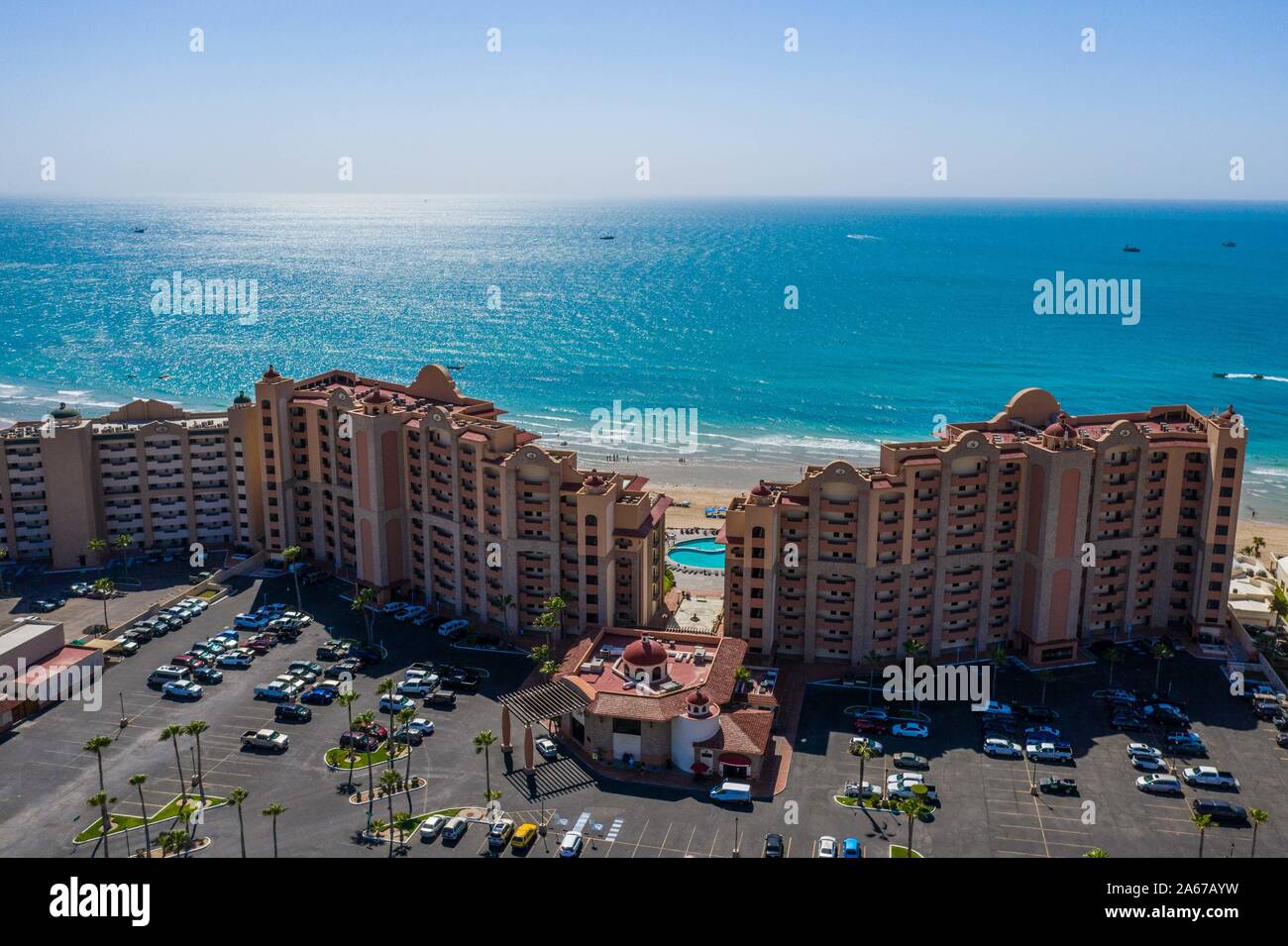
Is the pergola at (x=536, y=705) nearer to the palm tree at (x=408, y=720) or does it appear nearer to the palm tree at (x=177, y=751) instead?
the palm tree at (x=408, y=720)

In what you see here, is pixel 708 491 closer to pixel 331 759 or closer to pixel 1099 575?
pixel 1099 575

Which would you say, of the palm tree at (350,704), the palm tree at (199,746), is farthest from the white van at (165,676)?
the palm tree at (350,704)

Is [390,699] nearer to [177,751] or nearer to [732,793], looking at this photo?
[177,751]

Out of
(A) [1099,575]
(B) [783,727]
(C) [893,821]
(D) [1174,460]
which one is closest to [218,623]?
(B) [783,727]

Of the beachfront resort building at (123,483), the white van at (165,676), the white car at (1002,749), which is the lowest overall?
the white car at (1002,749)

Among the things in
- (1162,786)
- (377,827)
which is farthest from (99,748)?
(1162,786)

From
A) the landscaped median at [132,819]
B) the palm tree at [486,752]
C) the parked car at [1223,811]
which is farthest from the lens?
the palm tree at [486,752]

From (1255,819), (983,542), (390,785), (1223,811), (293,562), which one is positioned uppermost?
(983,542)

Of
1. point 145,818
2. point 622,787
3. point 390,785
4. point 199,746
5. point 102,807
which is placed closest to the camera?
point 145,818
